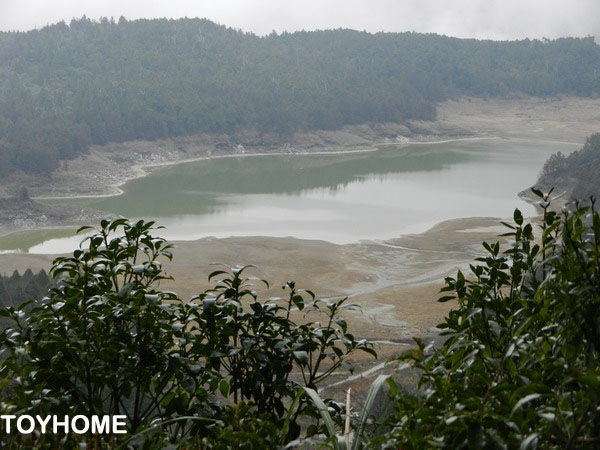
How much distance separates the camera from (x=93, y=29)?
81500 mm

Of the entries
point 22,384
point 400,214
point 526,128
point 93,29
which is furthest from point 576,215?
point 93,29

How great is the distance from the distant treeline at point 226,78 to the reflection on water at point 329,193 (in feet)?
23.9

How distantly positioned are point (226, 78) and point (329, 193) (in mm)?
36194

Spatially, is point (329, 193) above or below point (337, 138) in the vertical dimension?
below

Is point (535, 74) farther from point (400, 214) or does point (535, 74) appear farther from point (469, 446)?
point (469, 446)

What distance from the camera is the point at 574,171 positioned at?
37.2 m

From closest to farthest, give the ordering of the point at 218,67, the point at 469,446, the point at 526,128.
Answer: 1. the point at 469,446
2. the point at 526,128
3. the point at 218,67

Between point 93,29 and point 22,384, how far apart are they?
8515 centimetres

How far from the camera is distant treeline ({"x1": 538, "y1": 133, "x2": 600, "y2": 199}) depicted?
3484cm

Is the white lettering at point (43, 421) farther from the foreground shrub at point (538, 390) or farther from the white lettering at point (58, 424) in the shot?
the foreground shrub at point (538, 390)

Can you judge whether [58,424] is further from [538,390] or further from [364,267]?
[364,267]

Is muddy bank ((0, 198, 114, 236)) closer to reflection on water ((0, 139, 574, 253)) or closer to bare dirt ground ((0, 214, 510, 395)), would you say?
reflection on water ((0, 139, 574, 253))

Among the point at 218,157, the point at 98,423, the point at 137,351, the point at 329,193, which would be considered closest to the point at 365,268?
the point at 329,193

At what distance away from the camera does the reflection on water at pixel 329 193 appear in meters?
28.2
